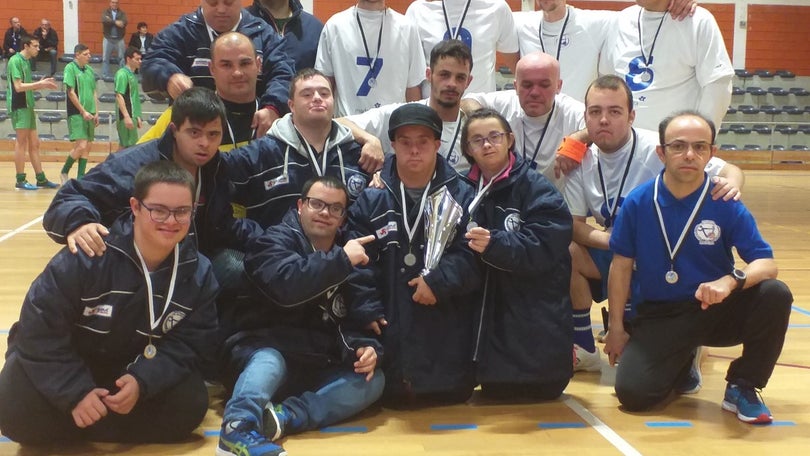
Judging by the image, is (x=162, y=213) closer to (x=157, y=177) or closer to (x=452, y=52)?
(x=157, y=177)

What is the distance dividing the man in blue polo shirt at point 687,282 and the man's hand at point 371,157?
43.4 inches

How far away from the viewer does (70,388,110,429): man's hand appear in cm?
269

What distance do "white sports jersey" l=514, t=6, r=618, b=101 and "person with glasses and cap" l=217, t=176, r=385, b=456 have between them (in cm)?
234

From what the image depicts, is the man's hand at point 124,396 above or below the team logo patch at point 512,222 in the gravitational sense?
below

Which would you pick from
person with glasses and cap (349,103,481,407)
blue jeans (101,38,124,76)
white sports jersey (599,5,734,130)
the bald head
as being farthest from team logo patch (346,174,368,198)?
blue jeans (101,38,124,76)

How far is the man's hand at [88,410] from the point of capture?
2.69 meters

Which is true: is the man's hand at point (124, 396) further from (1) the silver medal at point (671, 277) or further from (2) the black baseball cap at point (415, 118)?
(1) the silver medal at point (671, 277)

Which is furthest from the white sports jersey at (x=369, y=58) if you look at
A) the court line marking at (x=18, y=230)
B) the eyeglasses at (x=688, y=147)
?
the court line marking at (x=18, y=230)

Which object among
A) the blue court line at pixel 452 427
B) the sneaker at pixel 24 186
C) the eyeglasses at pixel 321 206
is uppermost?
the eyeglasses at pixel 321 206

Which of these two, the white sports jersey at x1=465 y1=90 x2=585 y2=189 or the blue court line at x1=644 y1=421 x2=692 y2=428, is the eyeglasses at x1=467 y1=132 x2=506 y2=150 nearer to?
the white sports jersey at x1=465 y1=90 x2=585 y2=189

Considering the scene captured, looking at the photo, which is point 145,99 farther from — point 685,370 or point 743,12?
point 685,370

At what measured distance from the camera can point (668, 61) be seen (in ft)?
15.2

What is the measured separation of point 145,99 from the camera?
17578 mm

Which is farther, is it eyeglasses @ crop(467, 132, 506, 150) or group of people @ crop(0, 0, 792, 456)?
eyeglasses @ crop(467, 132, 506, 150)
